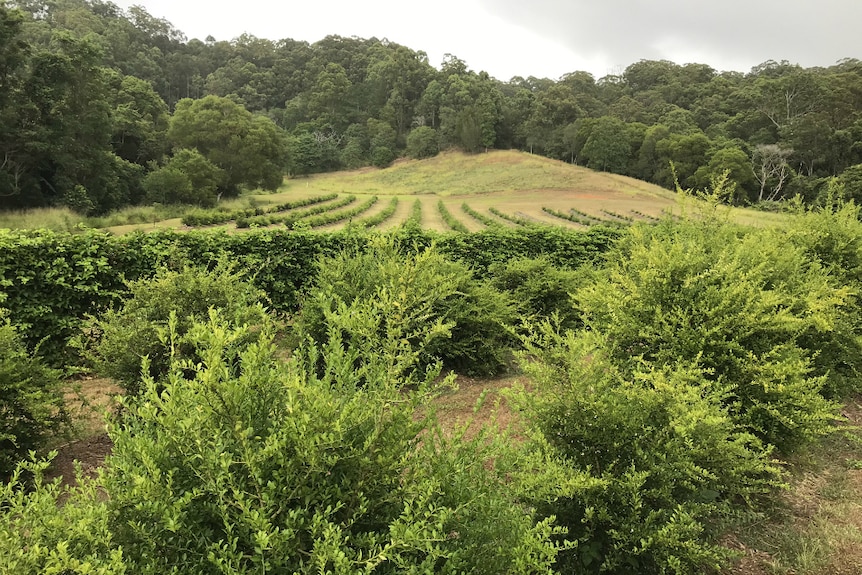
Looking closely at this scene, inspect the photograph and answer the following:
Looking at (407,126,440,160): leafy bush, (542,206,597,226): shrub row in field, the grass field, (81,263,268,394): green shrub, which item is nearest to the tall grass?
the grass field

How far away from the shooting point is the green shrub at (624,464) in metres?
2.66

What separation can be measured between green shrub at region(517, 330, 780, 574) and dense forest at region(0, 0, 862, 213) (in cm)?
631

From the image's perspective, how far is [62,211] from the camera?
27.3 meters

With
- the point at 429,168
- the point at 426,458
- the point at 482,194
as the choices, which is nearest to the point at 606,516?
the point at 426,458

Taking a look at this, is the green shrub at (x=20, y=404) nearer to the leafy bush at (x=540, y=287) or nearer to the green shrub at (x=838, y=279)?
the leafy bush at (x=540, y=287)

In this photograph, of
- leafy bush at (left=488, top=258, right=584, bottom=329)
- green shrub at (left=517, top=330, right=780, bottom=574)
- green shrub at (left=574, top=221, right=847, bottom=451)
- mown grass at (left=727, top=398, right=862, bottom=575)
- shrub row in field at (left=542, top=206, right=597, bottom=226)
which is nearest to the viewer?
green shrub at (left=517, top=330, right=780, bottom=574)

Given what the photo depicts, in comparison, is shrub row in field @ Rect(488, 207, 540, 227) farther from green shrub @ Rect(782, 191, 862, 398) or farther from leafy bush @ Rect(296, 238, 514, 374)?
leafy bush @ Rect(296, 238, 514, 374)

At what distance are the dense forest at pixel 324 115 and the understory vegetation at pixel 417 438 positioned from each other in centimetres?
485

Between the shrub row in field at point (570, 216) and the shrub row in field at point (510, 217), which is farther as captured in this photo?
the shrub row in field at point (570, 216)

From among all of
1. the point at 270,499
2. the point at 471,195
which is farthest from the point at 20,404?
the point at 471,195

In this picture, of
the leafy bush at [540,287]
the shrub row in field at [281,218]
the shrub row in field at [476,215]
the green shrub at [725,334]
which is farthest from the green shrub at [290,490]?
the shrub row in field at [476,215]

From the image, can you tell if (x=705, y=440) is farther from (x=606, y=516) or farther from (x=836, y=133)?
(x=836, y=133)

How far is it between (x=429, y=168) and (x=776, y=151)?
142 feet

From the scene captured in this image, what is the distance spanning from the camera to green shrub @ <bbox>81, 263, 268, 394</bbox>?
4.44m
